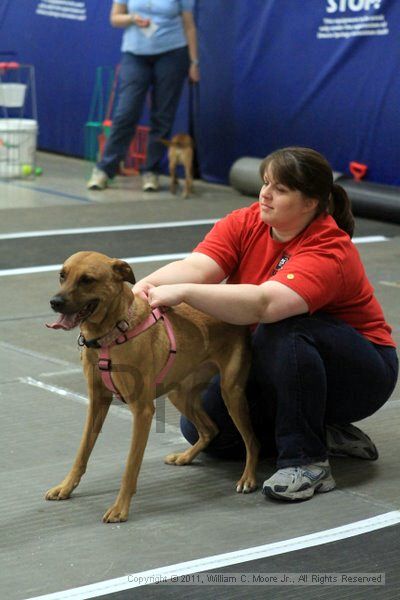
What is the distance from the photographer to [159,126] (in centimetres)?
980

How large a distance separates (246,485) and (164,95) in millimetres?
Result: 6704

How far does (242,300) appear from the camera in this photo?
3.22 metres

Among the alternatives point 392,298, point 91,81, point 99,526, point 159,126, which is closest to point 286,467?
point 99,526

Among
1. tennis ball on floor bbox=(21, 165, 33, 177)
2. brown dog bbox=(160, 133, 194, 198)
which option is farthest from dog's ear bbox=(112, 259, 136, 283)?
tennis ball on floor bbox=(21, 165, 33, 177)

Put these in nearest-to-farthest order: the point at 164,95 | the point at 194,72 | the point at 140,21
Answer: the point at 140,21
the point at 194,72
the point at 164,95

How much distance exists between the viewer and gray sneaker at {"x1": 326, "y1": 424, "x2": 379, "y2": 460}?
12.0 feet

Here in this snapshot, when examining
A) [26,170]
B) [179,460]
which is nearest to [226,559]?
[179,460]

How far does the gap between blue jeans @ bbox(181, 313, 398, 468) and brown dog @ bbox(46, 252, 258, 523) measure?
0.31 feet

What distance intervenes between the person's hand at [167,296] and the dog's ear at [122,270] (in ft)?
0.31

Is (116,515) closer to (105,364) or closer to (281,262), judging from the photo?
(105,364)

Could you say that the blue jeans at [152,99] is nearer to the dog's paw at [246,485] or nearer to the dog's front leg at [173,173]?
the dog's front leg at [173,173]

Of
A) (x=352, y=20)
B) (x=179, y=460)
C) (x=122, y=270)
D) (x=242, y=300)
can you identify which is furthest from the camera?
(x=352, y=20)

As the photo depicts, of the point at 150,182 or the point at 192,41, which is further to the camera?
the point at 150,182

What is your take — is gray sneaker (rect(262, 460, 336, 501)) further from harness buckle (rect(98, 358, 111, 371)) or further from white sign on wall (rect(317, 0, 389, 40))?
white sign on wall (rect(317, 0, 389, 40))
